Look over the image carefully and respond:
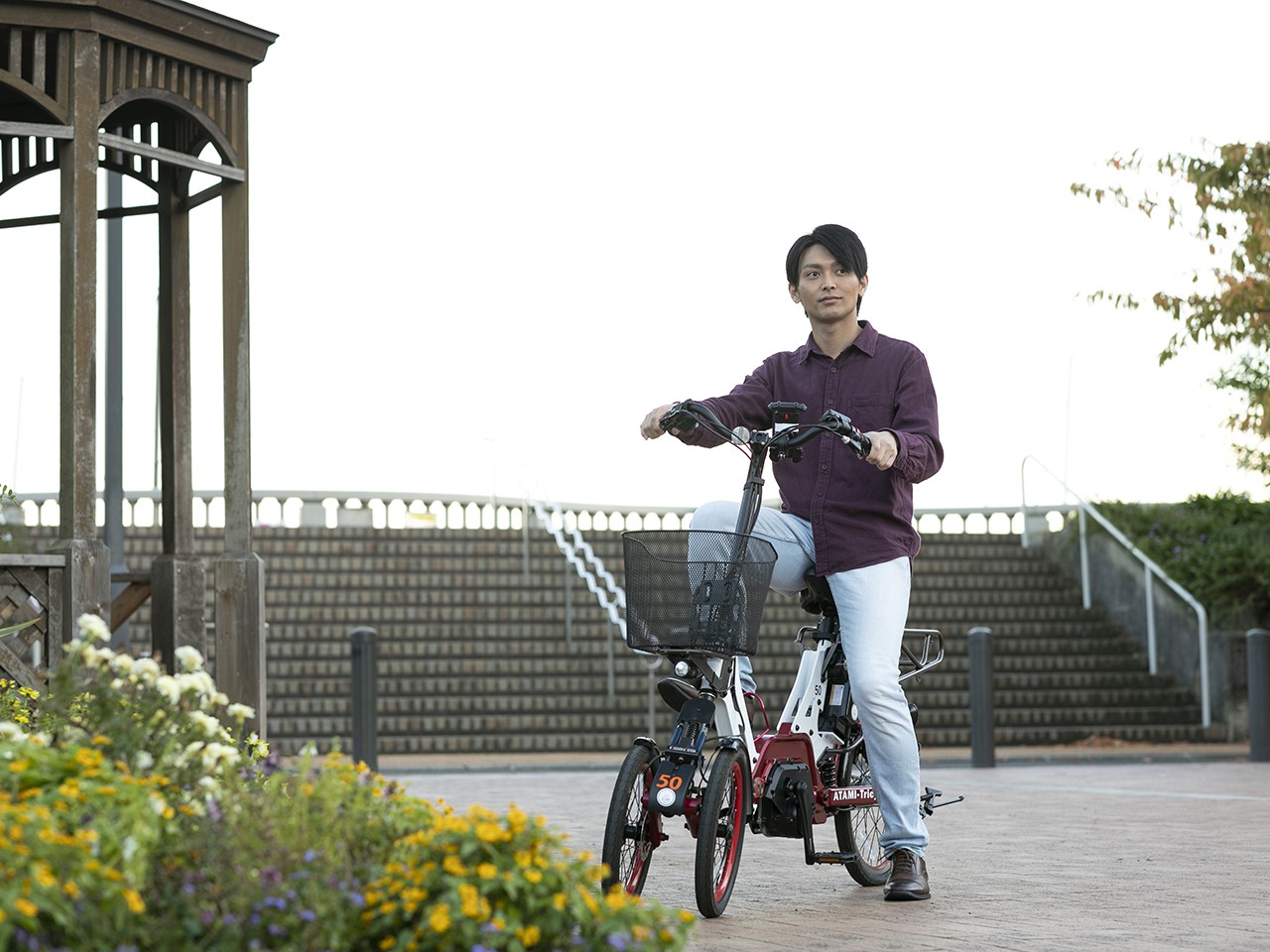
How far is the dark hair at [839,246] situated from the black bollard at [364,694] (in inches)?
290

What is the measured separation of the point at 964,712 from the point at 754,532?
11.5 meters

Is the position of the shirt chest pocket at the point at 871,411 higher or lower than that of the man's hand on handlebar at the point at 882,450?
higher

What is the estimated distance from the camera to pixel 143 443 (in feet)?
74.0

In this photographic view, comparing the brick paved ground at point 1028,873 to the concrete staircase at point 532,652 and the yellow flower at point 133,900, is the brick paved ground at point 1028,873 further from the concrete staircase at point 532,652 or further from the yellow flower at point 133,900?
the concrete staircase at point 532,652

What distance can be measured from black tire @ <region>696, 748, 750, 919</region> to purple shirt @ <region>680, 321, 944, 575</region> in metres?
0.72

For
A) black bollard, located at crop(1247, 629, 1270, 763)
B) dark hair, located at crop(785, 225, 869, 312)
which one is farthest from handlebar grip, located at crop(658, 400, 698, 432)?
black bollard, located at crop(1247, 629, 1270, 763)

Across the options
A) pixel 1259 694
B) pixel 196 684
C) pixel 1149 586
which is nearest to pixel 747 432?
pixel 196 684

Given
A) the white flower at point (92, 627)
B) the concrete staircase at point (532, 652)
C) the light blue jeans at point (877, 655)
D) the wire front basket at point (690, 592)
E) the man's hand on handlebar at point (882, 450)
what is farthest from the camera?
the concrete staircase at point (532, 652)

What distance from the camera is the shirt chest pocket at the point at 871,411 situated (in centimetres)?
511

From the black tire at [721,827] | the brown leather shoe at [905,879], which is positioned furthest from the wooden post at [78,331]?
the brown leather shoe at [905,879]

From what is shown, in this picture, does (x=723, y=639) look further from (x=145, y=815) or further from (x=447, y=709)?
(x=447, y=709)

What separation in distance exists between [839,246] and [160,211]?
429 cm

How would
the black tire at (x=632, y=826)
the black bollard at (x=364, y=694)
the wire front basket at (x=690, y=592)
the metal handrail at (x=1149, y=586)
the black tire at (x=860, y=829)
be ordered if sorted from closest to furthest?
the black tire at (x=632, y=826), the wire front basket at (x=690, y=592), the black tire at (x=860, y=829), the black bollard at (x=364, y=694), the metal handrail at (x=1149, y=586)

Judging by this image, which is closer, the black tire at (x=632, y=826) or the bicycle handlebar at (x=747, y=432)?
the black tire at (x=632, y=826)
